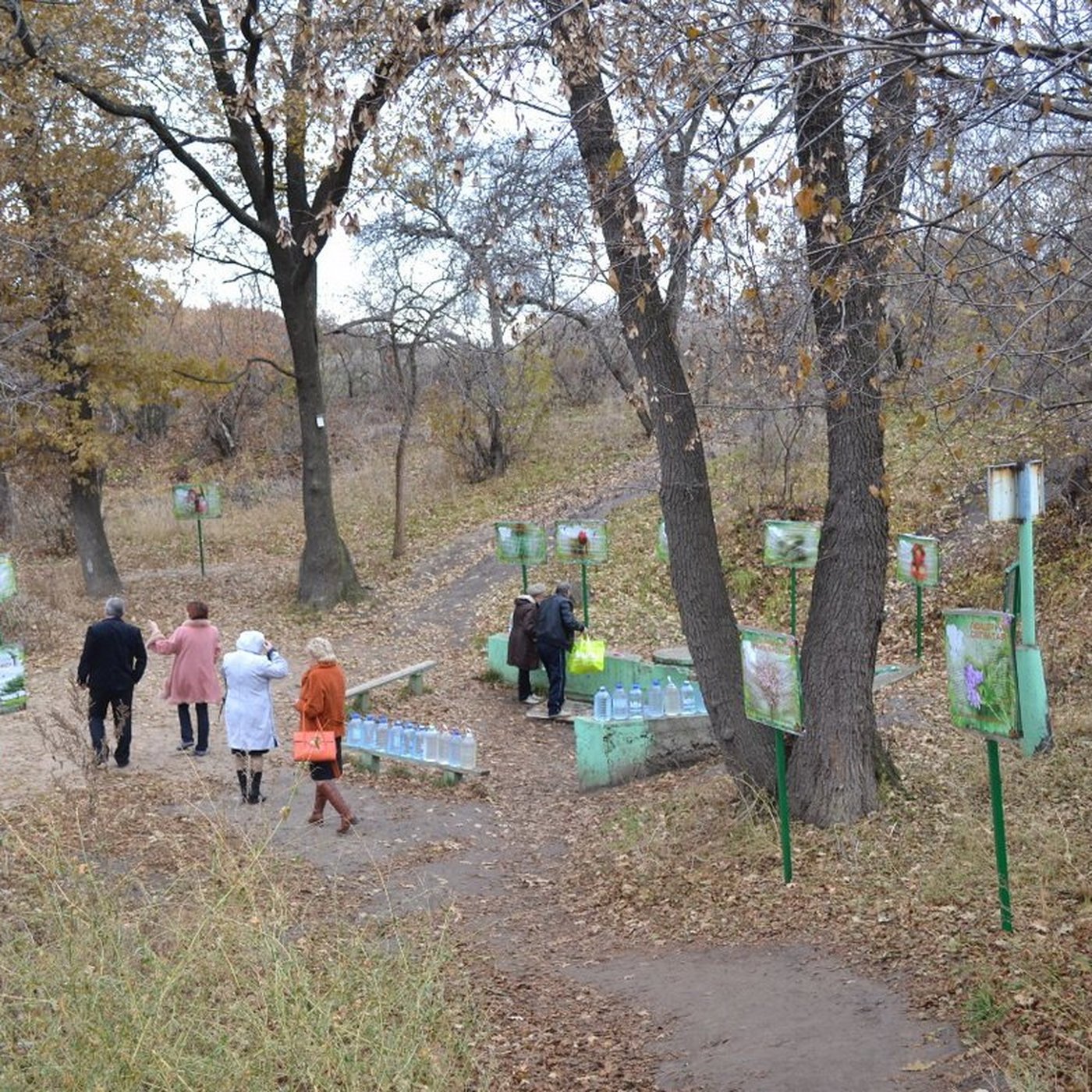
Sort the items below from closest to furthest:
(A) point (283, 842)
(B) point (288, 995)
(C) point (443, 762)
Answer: (B) point (288, 995), (A) point (283, 842), (C) point (443, 762)

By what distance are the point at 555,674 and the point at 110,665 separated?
503cm

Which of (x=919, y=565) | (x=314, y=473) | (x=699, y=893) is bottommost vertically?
(x=699, y=893)

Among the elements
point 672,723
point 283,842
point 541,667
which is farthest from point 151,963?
point 541,667

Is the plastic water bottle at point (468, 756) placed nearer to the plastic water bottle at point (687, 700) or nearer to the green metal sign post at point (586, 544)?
the plastic water bottle at point (687, 700)

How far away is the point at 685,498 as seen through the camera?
9.09 meters

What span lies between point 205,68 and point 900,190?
1347 cm

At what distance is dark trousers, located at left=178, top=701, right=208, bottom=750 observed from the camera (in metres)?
11.8

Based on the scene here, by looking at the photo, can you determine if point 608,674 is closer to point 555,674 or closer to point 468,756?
point 555,674

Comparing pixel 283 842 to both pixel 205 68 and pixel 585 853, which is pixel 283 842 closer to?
pixel 585 853

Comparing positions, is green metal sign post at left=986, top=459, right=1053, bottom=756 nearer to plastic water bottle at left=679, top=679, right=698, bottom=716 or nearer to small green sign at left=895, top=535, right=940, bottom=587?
plastic water bottle at left=679, top=679, right=698, bottom=716

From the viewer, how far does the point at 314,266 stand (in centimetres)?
1969

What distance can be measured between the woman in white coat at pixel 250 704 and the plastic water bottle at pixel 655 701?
3756mm

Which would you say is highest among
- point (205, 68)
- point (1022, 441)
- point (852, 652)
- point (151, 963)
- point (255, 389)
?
point (205, 68)

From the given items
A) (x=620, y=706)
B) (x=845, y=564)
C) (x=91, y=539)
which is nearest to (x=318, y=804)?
(x=620, y=706)
